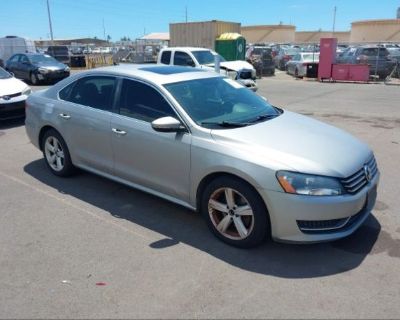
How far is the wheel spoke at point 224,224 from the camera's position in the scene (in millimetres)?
3797

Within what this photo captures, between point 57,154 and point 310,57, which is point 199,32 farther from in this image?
point 57,154

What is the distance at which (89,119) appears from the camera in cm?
490

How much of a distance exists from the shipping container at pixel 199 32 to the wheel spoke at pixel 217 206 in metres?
23.8

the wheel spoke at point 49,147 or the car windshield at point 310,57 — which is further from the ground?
the car windshield at point 310,57

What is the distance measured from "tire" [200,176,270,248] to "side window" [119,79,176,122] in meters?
0.94

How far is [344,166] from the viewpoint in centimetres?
353

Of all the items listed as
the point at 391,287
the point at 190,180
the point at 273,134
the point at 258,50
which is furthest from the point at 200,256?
the point at 258,50

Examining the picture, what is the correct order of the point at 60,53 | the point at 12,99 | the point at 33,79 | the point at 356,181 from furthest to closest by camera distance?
1. the point at 60,53
2. the point at 33,79
3. the point at 12,99
4. the point at 356,181

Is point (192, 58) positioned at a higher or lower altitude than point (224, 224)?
higher

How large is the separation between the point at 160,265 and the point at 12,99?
7.28m

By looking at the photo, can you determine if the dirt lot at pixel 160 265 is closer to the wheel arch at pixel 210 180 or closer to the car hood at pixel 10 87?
the wheel arch at pixel 210 180

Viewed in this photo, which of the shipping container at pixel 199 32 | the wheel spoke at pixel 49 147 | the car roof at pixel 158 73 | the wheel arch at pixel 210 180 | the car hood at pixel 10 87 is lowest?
the wheel spoke at pixel 49 147

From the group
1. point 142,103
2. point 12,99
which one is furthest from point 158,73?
point 12,99

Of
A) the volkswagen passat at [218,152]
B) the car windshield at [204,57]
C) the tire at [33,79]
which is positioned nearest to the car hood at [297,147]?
the volkswagen passat at [218,152]
